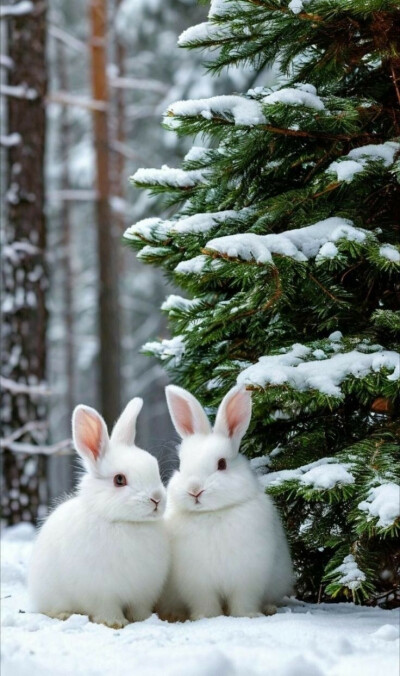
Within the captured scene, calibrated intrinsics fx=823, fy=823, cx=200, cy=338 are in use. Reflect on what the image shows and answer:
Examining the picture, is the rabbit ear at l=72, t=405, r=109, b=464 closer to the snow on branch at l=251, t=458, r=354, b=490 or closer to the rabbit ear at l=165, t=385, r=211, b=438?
the rabbit ear at l=165, t=385, r=211, b=438

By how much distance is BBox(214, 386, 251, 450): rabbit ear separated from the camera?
11.9 ft

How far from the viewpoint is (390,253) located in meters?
3.34

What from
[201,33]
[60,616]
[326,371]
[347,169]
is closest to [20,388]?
[60,616]

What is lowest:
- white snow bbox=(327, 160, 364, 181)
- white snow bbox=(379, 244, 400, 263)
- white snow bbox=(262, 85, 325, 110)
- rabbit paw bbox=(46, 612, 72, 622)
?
rabbit paw bbox=(46, 612, 72, 622)

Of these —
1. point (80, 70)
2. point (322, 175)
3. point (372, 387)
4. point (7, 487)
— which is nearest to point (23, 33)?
point (7, 487)

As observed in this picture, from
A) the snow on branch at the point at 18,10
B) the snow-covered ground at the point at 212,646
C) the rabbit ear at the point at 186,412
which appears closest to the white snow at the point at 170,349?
the rabbit ear at the point at 186,412

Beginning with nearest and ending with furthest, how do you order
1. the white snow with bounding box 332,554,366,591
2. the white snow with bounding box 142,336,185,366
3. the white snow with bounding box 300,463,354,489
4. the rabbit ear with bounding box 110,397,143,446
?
the white snow with bounding box 332,554,366,591 → the white snow with bounding box 300,463,354,489 → the rabbit ear with bounding box 110,397,143,446 → the white snow with bounding box 142,336,185,366

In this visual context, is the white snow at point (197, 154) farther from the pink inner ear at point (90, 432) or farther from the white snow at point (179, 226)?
the pink inner ear at point (90, 432)

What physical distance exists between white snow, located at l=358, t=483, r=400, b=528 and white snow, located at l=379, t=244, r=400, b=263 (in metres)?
0.90

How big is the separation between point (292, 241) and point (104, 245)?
33.3 feet

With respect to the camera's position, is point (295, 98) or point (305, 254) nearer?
point (295, 98)

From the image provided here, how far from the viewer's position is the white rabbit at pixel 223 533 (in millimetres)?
3496

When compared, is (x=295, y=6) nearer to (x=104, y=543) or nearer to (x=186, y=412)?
(x=186, y=412)

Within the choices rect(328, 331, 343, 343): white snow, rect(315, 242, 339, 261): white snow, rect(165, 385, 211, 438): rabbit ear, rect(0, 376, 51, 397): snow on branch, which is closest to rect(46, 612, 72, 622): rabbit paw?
rect(165, 385, 211, 438): rabbit ear
